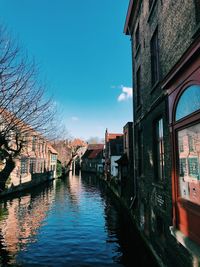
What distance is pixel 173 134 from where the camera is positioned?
6.26 meters

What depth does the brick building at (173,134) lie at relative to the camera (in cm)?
504

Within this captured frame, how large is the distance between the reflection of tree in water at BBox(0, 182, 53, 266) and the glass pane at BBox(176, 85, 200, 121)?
796 centimetres

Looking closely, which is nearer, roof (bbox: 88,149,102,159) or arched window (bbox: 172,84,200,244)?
arched window (bbox: 172,84,200,244)

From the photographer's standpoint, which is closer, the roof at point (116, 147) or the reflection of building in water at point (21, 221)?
the reflection of building in water at point (21, 221)

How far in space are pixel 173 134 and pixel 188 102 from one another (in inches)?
45.8

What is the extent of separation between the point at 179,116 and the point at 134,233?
843cm

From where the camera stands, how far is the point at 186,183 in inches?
220

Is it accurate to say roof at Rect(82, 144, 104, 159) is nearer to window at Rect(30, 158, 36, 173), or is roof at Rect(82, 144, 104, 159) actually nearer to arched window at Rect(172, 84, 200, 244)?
window at Rect(30, 158, 36, 173)

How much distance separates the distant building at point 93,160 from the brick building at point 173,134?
5710 centimetres

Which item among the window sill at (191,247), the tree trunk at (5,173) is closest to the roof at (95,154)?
the tree trunk at (5,173)

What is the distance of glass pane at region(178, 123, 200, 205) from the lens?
5035 mm

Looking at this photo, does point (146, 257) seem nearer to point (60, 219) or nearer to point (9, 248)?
point (9, 248)

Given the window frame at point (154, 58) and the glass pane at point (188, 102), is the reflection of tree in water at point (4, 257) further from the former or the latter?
the window frame at point (154, 58)

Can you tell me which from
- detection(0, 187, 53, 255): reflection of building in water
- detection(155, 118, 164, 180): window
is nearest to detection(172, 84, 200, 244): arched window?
detection(155, 118, 164, 180): window
